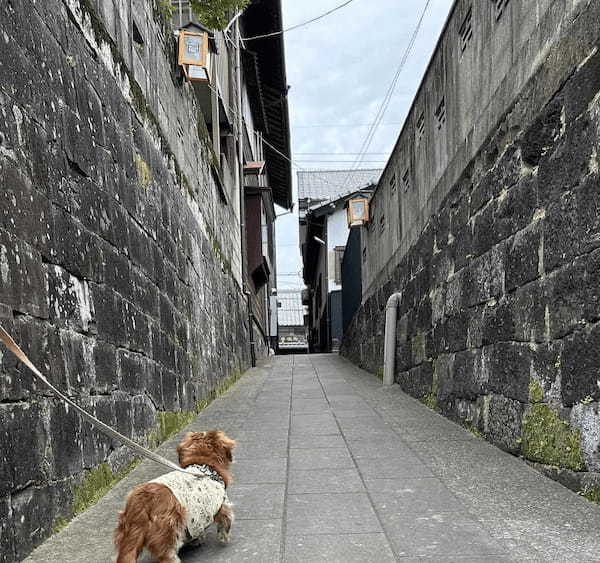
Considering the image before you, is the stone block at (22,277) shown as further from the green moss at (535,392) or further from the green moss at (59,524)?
the green moss at (535,392)

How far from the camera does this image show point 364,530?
126 inches

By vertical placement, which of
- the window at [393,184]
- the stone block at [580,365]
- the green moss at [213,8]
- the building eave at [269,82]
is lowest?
the stone block at [580,365]

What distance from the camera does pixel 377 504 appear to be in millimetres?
3656

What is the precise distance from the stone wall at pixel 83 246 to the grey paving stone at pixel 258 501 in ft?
2.92

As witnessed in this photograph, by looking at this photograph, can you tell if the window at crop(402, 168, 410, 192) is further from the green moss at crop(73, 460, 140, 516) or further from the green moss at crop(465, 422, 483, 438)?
the green moss at crop(73, 460, 140, 516)

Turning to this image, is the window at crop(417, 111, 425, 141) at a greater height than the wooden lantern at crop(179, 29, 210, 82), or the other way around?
the wooden lantern at crop(179, 29, 210, 82)

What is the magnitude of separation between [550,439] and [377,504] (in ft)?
3.87

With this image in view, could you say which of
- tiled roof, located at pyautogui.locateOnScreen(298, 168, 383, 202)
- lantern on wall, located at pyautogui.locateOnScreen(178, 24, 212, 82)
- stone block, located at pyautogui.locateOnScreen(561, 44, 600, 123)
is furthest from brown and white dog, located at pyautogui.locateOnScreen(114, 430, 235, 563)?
tiled roof, located at pyautogui.locateOnScreen(298, 168, 383, 202)

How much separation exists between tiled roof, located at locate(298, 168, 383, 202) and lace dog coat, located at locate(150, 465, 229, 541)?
25814 mm

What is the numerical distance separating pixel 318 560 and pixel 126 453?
2.05 meters

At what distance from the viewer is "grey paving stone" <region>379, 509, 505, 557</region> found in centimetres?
290

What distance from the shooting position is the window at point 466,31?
576cm

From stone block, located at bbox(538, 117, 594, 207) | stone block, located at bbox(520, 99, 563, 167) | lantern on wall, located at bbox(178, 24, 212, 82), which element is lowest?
stone block, located at bbox(538, 117, 594, 207)

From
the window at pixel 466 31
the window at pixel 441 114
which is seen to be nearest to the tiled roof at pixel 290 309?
the window at pixel 441 114
